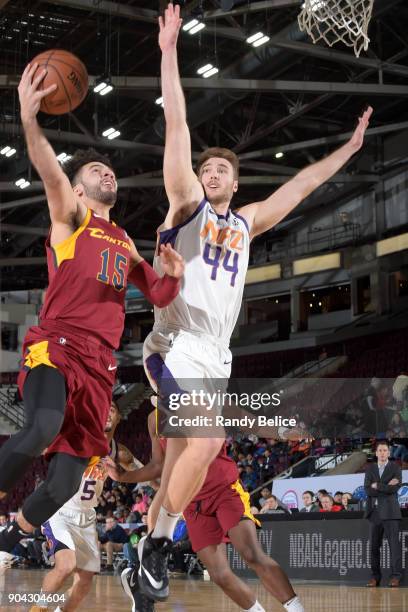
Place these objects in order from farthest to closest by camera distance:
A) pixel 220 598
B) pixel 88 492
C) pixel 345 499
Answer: pixel 345 499
pixel 220 598
pixel 88 492

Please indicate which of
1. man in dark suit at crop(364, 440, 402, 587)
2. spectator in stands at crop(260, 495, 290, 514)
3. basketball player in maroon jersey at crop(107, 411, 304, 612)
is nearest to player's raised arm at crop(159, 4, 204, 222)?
basketball player in maroon jersey at crop(107, 411, 304, 612)

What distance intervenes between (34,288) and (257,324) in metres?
10.4

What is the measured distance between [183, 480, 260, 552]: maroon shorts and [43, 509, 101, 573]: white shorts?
3.06ft

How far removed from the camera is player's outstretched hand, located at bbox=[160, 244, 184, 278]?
465 cm

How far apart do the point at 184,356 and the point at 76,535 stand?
8.35 feet

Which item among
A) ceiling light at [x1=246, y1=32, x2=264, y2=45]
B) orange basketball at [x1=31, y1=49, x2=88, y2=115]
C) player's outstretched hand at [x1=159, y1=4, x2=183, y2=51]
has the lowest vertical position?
player's outstretched hand at [x1=159, y1=4, x2=183, y2=51]

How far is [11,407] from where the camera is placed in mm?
31156

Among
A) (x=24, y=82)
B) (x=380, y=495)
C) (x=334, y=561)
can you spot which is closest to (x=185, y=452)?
(x=24, y=82)

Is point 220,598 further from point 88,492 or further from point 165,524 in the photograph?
point 165,524

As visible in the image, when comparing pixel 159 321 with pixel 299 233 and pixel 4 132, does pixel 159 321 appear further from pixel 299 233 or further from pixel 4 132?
pixel 299 233

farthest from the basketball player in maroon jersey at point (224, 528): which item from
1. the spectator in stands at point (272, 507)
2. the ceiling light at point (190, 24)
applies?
the ceiling light at point (190, 24)

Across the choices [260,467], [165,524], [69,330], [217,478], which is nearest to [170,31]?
[69,330]

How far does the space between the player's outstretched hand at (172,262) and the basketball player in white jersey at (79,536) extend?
1.58 metres

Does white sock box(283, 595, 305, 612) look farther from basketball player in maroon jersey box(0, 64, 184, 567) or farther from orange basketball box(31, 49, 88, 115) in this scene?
orange basketball box(31, 49, 88, 115)
